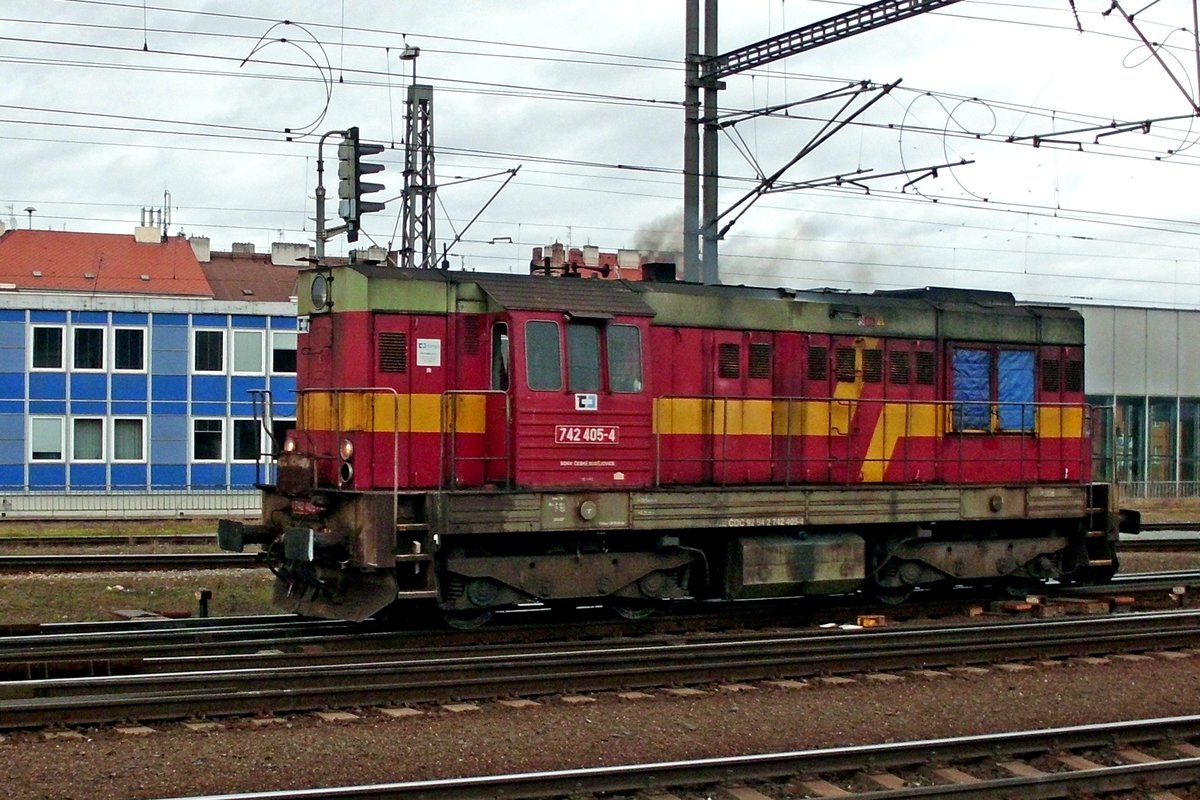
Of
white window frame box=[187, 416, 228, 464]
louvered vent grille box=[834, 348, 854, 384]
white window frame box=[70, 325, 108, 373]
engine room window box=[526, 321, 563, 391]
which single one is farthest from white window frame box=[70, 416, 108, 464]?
engine room window box=[526, 321, 563, 391]

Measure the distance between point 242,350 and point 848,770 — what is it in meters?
29.7

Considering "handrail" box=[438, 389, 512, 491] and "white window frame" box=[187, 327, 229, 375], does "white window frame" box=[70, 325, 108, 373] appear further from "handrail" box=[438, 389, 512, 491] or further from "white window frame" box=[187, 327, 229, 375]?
"handrail" box=[438, 389, 512, 491]

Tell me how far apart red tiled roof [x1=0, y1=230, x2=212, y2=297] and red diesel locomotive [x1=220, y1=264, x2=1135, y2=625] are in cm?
3715

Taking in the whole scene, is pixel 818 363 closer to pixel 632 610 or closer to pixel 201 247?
pixel 632 610

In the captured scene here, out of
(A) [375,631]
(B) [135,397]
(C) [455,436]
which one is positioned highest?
(B) [135,397]

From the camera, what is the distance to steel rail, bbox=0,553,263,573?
18234mm

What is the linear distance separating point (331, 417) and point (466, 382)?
142cm

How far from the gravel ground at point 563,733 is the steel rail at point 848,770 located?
0.64 metres

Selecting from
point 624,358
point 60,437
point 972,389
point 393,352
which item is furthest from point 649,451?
point 60,437

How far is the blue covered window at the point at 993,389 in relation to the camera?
16.6 meters

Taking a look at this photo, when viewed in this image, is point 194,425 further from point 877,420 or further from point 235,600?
point 877,420

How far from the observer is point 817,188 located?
64.6ft

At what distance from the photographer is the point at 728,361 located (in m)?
A: 15.0

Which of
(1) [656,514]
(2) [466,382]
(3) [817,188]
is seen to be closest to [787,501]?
(1) [656,514]
